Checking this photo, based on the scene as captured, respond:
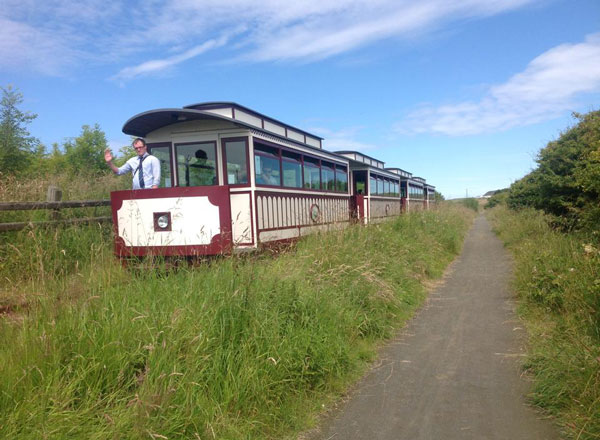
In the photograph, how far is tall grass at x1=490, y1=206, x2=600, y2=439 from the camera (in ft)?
10.7

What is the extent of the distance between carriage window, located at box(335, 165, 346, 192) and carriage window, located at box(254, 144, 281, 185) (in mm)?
4443

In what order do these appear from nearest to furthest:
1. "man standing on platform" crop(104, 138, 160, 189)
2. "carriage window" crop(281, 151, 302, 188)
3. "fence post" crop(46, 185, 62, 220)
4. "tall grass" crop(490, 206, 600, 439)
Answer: "tall grass" crop(490, 206, 600, 439), "man standing on platform" crop(104, 138, 160, 189), "fence post" crop(46, 185, 62, 220), "carriage window" crop(281, 151, 302, 188)

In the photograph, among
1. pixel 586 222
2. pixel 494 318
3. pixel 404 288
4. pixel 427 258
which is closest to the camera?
pixel 494 318

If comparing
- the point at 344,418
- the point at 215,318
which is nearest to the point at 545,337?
the point at 344,418

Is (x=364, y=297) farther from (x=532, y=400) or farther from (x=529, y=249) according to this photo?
(x=529, y=249)

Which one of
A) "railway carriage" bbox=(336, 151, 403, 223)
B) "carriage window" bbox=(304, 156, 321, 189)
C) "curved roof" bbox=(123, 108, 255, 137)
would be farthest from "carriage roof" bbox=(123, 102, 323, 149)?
"railway carriage" bbox=(336, 151, 403, 223)

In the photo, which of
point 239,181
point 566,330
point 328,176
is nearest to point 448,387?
point 566,330

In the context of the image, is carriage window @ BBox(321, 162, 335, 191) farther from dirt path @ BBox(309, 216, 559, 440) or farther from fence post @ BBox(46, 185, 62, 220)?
fence post @ BBox(46, 185, 62, 220)

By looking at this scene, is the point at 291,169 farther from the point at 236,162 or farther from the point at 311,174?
the point at 236,162

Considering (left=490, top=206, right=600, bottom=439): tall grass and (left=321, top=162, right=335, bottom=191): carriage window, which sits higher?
(left=321, top=162, right=335, bottom=191): carriage window

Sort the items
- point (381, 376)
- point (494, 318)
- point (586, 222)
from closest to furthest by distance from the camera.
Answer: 1. point (381, 376)
2. point (494, 318)
3. point (586, 222)

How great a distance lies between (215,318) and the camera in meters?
3.72

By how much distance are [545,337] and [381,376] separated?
1933 millimetres

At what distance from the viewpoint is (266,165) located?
8273mm
